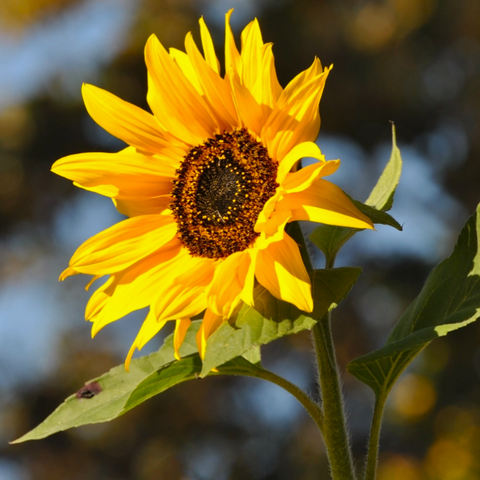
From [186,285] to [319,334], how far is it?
0.17m

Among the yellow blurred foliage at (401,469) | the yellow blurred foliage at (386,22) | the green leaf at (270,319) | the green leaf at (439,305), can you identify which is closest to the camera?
the green leaf at (270,319)

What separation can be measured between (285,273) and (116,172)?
27 cm

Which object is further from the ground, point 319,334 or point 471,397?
point 319,334

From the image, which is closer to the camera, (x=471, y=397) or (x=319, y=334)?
(x=319, y=334)

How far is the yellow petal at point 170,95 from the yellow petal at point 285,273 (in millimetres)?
212

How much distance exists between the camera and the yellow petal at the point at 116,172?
0.82 meters

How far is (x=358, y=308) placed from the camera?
4641 mm

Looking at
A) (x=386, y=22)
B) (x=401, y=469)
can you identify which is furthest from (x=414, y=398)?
(x=386, y=22)

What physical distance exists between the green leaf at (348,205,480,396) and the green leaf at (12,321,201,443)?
0.81 ft

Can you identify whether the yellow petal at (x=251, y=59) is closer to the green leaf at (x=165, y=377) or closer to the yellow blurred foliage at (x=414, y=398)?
the green leaf at (x=165, y=377)

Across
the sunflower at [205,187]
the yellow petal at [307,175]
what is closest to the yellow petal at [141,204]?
the sunflower at [205,187]

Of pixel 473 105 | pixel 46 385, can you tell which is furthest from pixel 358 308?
pixel 46 385

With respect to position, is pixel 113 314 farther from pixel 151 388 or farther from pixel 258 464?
pixel 258 464

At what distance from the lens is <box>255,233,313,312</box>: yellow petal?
2.25 ft
